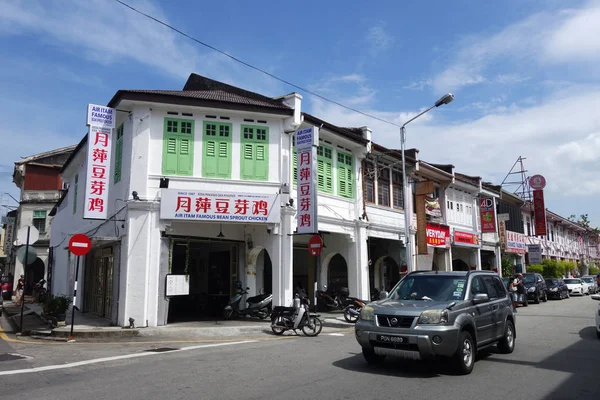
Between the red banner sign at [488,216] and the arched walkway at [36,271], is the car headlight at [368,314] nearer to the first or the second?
the red banner sign at [488,216]

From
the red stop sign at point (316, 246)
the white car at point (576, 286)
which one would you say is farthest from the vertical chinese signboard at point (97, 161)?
the white car at point (576, 286)

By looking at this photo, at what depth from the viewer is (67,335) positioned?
13.5 m

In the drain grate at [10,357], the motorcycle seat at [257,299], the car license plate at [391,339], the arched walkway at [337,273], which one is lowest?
the drain grate at [10,357]

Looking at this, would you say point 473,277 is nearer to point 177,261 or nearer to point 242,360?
point 242,360

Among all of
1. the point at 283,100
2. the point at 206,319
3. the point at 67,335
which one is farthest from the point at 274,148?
the point at 67,335

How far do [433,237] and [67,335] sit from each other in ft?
61.6

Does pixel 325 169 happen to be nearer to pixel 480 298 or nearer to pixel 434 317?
pixel 480 298

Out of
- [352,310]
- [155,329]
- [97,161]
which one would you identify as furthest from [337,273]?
[97,161]

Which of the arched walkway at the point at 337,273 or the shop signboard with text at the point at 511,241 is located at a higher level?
the shop signboard with text at the point at 511,241

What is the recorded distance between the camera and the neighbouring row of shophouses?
15336 millimetres

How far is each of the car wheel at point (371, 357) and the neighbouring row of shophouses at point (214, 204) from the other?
8.12 metres

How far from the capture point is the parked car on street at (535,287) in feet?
88.1

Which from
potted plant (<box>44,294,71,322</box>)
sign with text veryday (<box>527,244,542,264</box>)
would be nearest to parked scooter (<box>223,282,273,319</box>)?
potted plant (<box>44,294,71,322</box>)

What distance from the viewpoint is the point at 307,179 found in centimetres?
1673
